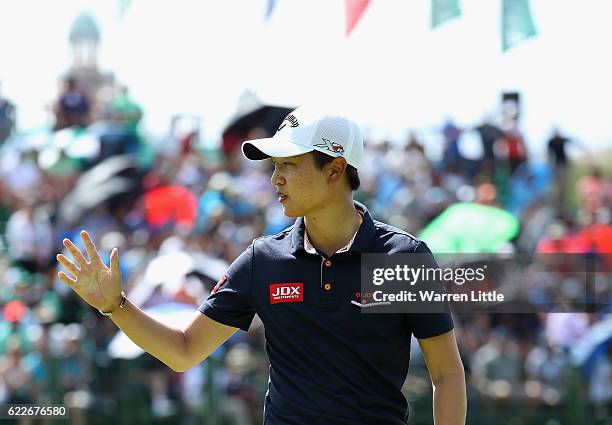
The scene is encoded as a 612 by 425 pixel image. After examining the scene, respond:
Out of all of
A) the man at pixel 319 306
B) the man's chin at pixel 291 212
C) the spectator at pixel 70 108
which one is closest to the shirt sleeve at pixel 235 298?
the man at pixel 319 306

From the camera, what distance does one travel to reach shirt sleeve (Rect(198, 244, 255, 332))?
14.0 ft

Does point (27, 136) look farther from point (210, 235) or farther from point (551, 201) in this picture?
point (551, 201)

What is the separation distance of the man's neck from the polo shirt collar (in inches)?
1.5

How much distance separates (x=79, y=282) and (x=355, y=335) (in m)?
0.98

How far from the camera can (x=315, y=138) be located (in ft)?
13.4

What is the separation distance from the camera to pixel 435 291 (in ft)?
13.2

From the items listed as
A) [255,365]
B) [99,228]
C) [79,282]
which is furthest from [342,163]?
[99,228]

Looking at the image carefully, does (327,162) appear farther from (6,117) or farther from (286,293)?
(6,117)

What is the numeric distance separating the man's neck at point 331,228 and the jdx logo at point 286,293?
0.18 m

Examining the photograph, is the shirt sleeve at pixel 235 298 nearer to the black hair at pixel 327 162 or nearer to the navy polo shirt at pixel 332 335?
the navy polo shirt at pixel 332 335

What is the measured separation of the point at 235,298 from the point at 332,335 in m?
0.44

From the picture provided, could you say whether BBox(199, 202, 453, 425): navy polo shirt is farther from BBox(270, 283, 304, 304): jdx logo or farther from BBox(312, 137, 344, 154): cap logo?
BBox(312, 137, 344, 154): cap logo

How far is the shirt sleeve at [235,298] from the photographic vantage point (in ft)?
14.0

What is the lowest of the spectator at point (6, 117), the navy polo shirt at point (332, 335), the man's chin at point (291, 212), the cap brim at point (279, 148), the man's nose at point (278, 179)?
the navy polo shirt at point (332, 335)
